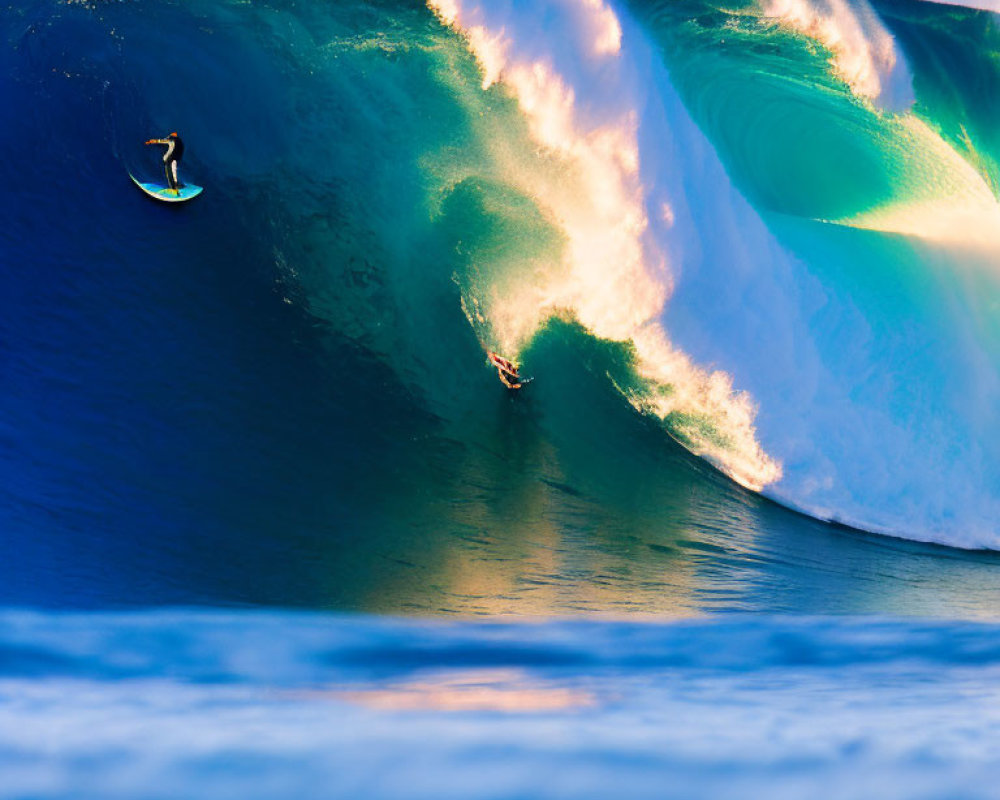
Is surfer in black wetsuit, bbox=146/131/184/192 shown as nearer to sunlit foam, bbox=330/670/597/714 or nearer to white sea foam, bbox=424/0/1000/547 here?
white sea foam, bbox=424/0/1000/547

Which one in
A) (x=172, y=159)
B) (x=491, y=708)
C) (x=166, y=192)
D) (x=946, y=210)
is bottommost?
(x=491, y=708)

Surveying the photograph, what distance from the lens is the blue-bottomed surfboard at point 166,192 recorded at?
6.00 metres

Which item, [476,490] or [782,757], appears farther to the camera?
[476,490]

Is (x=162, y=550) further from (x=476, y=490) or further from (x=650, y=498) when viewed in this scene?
(x=650, y=498)

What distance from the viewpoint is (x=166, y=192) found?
6016 mm

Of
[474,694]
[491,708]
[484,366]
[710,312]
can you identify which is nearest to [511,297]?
[484,366]

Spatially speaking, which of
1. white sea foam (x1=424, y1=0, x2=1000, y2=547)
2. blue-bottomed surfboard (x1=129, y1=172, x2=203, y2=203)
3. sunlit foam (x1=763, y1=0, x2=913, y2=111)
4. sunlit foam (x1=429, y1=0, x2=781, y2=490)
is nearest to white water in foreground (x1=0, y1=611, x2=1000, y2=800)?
white sea foam (x1=424, y1=0, x2=1000, y2=547)

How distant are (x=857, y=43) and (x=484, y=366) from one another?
4.11m

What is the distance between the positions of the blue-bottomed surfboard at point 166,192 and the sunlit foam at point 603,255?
2.35m

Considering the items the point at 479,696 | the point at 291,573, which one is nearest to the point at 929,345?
the point at 479,696

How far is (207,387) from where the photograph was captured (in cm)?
554

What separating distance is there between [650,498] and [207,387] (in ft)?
10.9

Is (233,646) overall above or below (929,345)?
below

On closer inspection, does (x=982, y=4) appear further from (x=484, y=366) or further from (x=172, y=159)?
(x=172, y=159)
